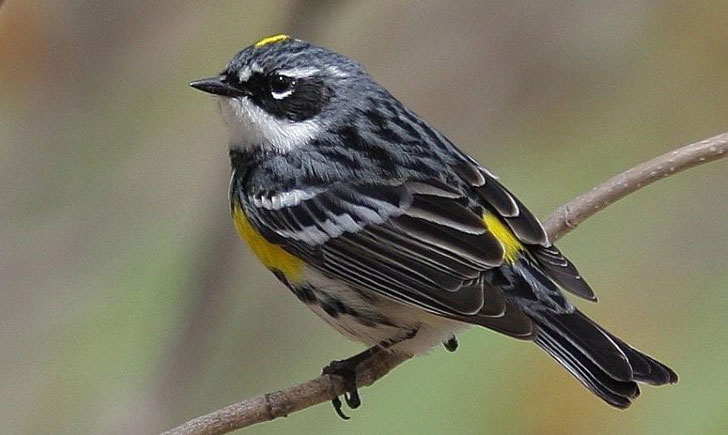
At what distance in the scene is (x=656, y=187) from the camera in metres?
6.67

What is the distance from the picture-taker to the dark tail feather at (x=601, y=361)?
338 centimetres

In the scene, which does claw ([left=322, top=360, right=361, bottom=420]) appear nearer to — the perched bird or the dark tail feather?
the perched bird

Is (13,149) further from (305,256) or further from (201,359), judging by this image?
(305,256)

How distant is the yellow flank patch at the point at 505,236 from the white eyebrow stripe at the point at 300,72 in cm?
76

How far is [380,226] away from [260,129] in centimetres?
57

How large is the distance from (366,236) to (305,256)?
22cm

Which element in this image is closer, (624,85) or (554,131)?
(554,131)

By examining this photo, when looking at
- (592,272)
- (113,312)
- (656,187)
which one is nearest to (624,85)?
(656,187)

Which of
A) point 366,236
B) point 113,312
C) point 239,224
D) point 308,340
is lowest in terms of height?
point 113,312

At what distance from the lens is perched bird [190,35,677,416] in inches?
138

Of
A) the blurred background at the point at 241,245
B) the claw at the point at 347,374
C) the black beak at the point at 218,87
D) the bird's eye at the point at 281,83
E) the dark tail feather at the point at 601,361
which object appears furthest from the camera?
the blurred background at the point at 241,245

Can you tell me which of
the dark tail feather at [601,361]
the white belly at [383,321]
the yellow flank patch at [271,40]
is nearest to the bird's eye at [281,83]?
the yellow flank patch at [271,40]

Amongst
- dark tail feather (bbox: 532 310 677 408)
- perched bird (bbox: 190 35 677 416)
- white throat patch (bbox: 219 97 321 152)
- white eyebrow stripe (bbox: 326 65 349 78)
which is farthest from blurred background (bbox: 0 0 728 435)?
dark tail feather (bbox: 532 310 677 408)

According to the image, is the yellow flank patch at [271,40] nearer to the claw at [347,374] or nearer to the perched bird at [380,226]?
the perched bird at [380,226]
